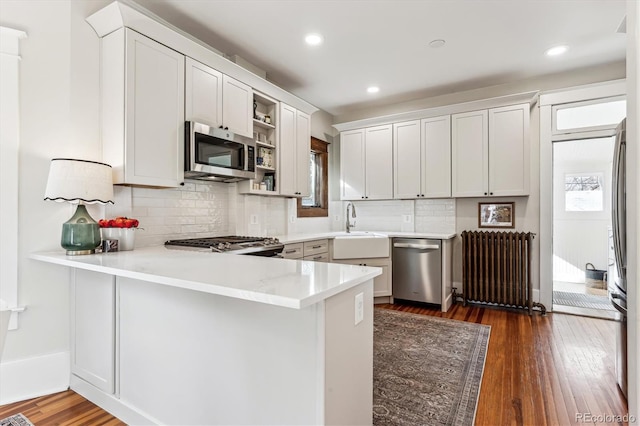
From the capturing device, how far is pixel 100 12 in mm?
2184

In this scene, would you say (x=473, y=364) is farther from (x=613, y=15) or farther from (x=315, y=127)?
(x=315, y=127)

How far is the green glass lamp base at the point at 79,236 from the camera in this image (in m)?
1.92

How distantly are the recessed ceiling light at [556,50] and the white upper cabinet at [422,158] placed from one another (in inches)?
46.6

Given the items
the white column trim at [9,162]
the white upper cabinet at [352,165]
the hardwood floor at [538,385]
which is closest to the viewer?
the hardwood floor at [538,385]

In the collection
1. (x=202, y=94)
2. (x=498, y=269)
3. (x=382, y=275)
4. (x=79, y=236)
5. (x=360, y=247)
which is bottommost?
(x=382, y=275)

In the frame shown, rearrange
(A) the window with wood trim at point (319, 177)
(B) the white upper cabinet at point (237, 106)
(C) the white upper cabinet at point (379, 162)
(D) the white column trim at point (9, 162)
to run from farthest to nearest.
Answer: (A) the window with wood trim at point (319, 177) → (C) the white upper cabinet at point (379, 162) → (B) the white upper cabinet at point (237, 106) → (D) the white column trim at point (9, 162)

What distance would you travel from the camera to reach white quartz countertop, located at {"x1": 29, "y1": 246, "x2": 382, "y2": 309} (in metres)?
1.06

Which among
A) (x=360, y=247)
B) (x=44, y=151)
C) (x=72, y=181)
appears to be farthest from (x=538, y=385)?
(x=44, y=151)

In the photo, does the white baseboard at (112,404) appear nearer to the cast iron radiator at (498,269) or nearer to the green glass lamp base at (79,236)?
the green glass lamp base at (79,236)

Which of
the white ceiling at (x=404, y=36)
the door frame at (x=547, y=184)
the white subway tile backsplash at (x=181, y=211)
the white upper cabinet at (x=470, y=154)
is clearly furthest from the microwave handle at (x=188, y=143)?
the door frame at (x=547, y=184)

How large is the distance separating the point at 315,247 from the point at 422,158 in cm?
193

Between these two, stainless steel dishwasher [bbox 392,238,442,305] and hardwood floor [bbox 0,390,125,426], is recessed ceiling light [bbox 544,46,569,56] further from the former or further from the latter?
hardwood floor [bbox 0,390,125,426]

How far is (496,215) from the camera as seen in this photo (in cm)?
411

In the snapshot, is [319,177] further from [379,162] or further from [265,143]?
[265,143]
